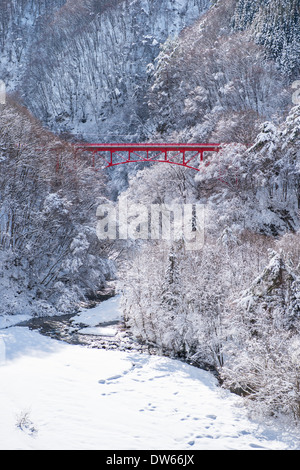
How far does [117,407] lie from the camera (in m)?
11.7

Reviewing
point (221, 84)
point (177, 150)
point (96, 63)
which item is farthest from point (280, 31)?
point (96, 63)

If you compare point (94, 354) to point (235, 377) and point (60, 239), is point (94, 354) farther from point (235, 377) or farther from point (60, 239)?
point (60, 239)

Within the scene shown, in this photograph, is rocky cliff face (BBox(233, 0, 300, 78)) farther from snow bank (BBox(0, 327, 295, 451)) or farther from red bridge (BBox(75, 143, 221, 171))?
snow bank (BBox(0, 327, 295, 451))

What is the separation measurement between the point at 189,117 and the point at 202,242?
104 ft

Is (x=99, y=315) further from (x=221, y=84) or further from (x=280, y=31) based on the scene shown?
(x=280, y=31)

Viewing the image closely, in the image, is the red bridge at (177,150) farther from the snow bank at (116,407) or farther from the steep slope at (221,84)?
the snow bank at (116,407)

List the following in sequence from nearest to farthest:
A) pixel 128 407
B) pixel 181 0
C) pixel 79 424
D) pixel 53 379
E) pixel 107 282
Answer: pixel 79 424 → pixel 128 407 → pixel 53 379 → pixel 107 282 → pixel 181 0

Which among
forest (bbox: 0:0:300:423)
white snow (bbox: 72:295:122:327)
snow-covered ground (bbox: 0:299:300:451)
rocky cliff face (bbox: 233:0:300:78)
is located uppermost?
rocky cliff face (bbox: 233:0:300:78)

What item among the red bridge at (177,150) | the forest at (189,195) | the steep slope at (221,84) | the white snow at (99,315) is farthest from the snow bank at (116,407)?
the steep slope at (221,84)

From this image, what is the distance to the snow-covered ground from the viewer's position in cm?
955

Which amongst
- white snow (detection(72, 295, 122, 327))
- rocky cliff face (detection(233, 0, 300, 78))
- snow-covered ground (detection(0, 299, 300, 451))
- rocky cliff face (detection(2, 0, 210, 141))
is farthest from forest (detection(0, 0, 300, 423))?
white snow (detection(72, 295, 122, 327))

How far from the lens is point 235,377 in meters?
12.6

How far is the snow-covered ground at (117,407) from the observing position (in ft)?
31.3

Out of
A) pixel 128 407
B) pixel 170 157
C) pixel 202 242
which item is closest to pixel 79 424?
pixel 128 407
